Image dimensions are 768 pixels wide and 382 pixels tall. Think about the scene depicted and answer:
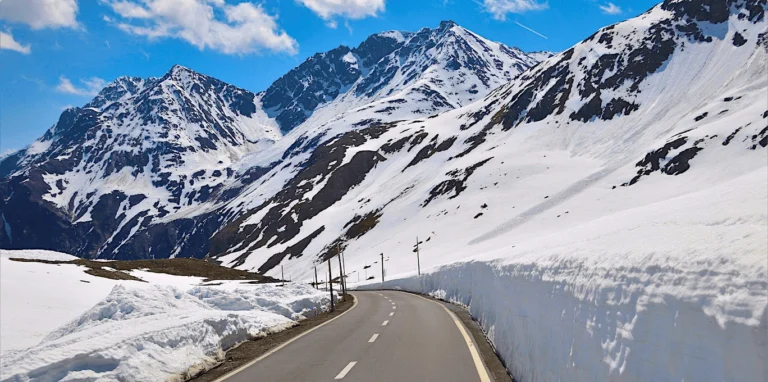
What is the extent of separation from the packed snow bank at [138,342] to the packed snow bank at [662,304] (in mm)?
7914

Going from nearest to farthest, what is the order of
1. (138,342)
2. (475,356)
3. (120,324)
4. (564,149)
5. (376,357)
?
1. (138,342)
2. (475,356)
3. (376,357)
4. (120,324)
5. (564,149)

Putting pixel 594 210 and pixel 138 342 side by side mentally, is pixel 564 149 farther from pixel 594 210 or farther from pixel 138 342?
pixel 138 342

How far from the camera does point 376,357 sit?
484 inches

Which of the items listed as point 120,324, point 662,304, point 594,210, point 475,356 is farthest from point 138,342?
point 594,210

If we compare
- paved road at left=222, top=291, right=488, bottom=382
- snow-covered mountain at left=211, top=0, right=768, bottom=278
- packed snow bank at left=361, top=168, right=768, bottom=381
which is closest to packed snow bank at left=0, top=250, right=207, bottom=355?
paved road at left=222, top=291, right=488, bottom=382

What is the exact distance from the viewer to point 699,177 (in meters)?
69.6

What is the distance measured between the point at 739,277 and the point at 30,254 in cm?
6892

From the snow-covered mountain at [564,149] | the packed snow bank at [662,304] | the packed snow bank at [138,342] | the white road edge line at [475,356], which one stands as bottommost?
the white road edge line at [475,356]

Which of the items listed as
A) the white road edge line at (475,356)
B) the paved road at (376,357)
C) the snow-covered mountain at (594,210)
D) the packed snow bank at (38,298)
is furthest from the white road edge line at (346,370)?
the packed snow bank at (38,298)

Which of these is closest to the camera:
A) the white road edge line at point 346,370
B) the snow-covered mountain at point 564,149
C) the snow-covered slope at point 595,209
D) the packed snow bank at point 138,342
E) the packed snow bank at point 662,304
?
the packed snow bank at point 662,304

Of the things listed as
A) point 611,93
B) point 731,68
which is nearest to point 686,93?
point 731,68

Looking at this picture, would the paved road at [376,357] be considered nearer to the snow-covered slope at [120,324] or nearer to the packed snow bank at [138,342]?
the packed snow bank at [138,342]

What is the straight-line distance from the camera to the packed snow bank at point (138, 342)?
9836mm

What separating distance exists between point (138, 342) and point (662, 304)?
36.1 feet
